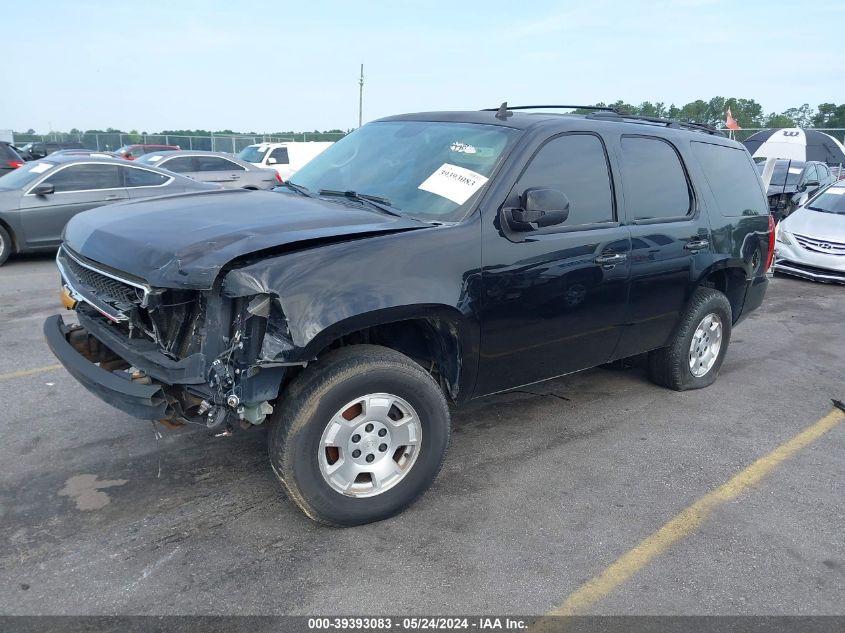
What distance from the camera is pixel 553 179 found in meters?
3.86

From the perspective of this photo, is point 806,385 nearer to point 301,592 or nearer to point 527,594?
point 527,594

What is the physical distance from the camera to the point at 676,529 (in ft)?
11.1

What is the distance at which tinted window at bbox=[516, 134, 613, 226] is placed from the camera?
12.5 feet

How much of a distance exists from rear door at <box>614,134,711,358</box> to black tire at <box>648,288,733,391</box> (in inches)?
5.7

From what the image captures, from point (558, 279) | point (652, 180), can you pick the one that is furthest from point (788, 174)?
point (558, 279)

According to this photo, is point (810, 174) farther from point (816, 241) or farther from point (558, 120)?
point (558, 120)

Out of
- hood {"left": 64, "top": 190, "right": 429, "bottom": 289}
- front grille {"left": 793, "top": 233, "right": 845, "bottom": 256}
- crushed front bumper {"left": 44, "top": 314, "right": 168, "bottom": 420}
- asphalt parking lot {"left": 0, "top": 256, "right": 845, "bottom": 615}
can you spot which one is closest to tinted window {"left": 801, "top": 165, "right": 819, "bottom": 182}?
front grille {"left": 793, "top": 233, "right": 845, "bottom": 256}

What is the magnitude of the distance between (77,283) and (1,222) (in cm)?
723

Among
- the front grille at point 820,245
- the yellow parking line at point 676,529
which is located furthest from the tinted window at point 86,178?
the front grille at point 820,245

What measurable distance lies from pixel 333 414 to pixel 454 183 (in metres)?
1.45

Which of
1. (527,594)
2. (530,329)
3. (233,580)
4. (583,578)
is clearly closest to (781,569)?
(583,578)

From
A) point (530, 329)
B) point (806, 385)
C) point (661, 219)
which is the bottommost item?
point (806, 385)

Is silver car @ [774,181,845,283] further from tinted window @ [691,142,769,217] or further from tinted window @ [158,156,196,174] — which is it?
tinted window @ [158,156,196,174]

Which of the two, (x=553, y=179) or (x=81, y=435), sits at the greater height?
(x=553, y=179)
